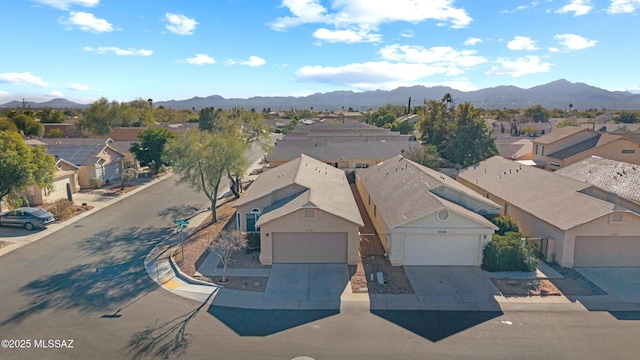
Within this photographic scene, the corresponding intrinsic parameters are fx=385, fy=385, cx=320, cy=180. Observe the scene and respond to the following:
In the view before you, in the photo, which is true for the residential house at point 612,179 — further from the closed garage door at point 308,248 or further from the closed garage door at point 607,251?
the closed garage door at point 308,248

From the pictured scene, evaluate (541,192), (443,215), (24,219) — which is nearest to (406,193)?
(443,215)

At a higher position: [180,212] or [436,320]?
[180,212]

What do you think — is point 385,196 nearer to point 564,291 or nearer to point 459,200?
point 459,200

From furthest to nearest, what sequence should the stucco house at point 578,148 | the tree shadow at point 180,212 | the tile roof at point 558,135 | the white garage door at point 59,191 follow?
1. the tile roof at point 558,135
2. the stucco house at point 578,148
3. the white garage door at point 59,191
4. the tree shadow at point 180,212

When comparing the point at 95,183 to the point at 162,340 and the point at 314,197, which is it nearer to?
the point at 314,197

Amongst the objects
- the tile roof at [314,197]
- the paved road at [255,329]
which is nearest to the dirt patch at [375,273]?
the paved road at [255,329]

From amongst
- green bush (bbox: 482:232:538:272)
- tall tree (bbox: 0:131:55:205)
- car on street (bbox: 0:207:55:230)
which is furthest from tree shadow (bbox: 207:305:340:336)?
car on street (bbox: 0:207:55:230)

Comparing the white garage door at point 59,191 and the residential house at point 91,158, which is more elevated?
the residential house at point 91,158
